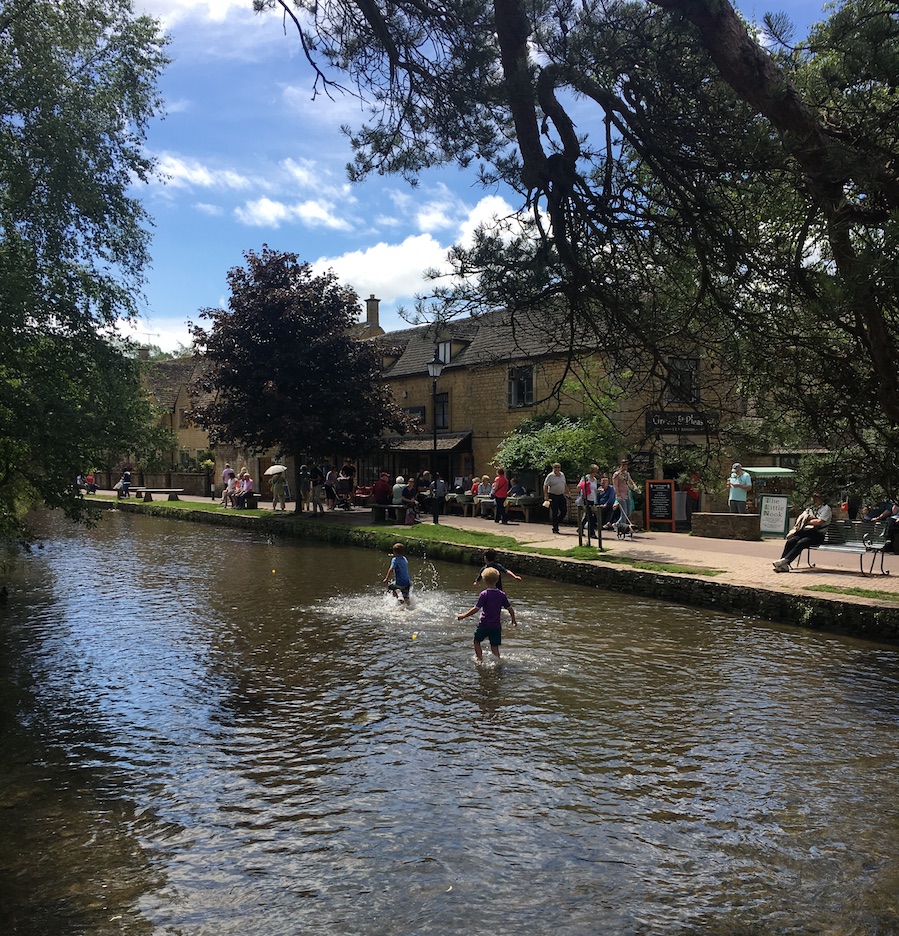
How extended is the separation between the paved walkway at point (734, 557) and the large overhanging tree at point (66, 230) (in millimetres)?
9835

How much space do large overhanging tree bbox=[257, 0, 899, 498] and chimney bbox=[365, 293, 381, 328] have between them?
121 feet

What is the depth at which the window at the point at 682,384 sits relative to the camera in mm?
6074

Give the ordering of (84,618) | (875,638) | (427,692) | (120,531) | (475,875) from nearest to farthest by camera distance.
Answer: (475,875)
(427,692)
(875,638)
(84,618)
(120,531)

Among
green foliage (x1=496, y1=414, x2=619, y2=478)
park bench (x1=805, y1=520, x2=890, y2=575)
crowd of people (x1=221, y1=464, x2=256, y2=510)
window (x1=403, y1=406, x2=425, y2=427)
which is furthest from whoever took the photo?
window (x1=403, y1=406, x2=425, y2=427)

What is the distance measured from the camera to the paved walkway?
1246 centimetres

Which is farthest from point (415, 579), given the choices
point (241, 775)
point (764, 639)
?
point (241, 775)

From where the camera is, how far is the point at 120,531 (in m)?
26.7

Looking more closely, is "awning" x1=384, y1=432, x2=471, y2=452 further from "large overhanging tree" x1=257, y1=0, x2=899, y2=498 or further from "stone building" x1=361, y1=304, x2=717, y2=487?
"large overhanging tree" x1=257, y1=0, x2=899, y2=498

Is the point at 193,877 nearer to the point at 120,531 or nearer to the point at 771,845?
the point at 771,845

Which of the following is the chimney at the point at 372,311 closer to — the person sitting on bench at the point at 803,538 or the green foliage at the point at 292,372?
the green foliage at the point at 292,372

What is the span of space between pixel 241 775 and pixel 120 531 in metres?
22.4

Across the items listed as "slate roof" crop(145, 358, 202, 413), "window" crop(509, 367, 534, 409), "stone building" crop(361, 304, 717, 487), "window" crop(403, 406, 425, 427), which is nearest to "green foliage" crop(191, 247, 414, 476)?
"stone building" crop(361, 304, 717, 487)

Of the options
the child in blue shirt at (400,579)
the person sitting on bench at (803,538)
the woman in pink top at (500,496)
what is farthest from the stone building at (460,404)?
the child in blue shirt at (400,579)

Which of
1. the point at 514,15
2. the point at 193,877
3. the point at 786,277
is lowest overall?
the point at 193,877
